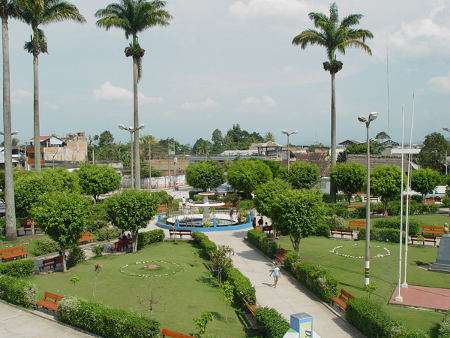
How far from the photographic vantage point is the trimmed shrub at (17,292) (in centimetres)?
1845

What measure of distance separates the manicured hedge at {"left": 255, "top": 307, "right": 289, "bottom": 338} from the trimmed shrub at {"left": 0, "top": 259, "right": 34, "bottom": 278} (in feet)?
40.9

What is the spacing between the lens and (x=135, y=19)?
1639 inches

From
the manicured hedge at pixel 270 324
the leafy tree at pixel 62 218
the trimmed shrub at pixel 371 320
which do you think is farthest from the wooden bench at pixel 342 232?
the manicured hedge at pixel 270 324

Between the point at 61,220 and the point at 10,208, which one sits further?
the point at 10,208

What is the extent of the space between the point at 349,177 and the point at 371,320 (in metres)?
28.6

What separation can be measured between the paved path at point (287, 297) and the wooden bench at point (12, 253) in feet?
37.6

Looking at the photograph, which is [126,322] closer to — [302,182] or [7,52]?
[7,52]

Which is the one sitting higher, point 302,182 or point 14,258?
point 302,182

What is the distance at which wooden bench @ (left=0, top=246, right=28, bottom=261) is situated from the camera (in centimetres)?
2523

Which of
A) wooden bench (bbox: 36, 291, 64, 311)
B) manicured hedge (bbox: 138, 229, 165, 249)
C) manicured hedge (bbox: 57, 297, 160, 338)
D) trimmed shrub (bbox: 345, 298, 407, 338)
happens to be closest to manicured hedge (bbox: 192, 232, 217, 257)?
manicured hedge (bbox: 138, 229, 165, 249)

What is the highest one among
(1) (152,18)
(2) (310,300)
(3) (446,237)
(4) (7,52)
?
(1) (152,18)

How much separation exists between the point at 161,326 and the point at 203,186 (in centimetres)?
3951

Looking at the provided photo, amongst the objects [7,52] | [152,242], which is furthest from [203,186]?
[7,52]

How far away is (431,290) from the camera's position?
2034cm
